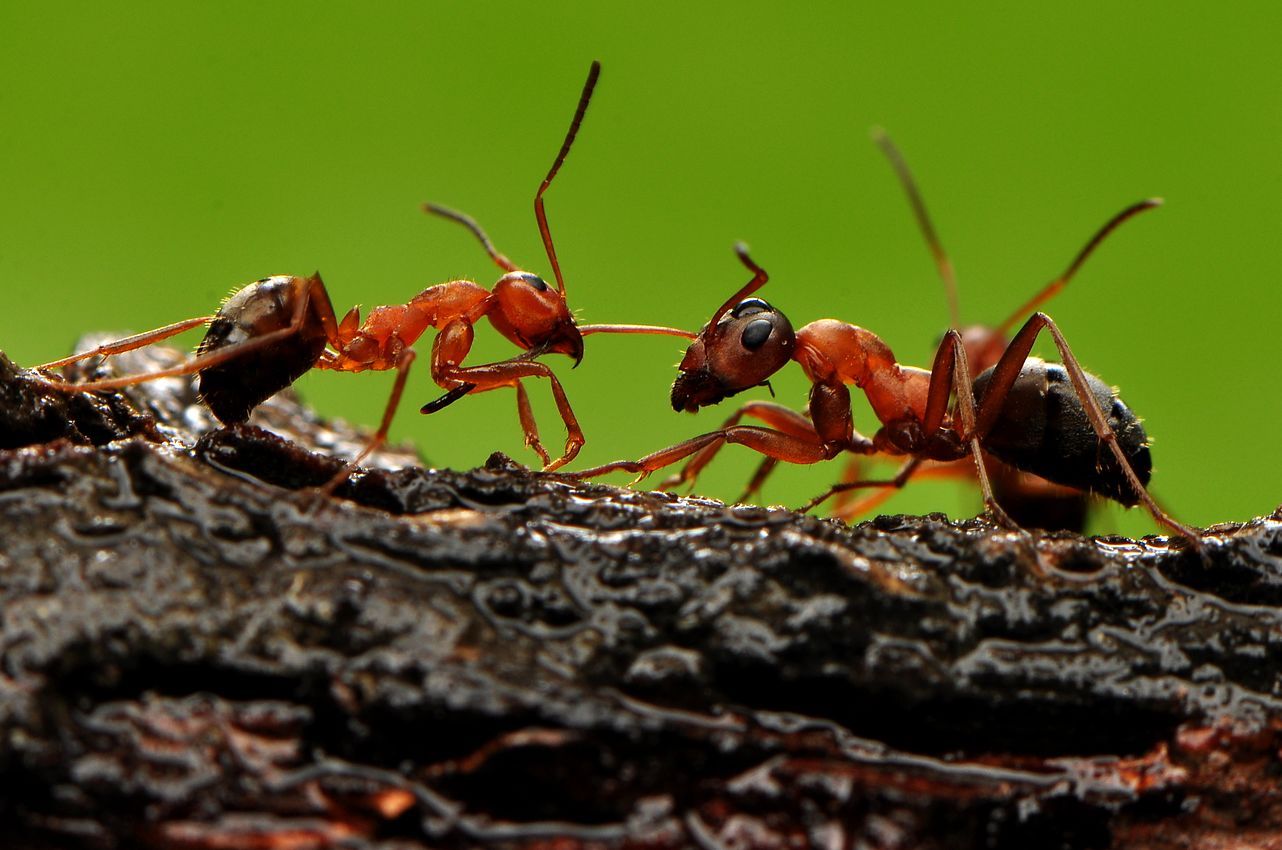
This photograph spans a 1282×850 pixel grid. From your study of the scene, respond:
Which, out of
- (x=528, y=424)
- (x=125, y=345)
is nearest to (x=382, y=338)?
(x=528, y=424)

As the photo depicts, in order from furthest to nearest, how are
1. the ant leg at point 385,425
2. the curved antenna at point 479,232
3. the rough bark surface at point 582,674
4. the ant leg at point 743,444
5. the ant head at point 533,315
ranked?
the curved antenna at point 479,232
the ant head at point 533,315
the ant leg at point 743,444
the ant leg at point 385,425
the rough bark surface at point 582,674

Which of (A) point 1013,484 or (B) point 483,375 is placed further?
(A) point 1013,484

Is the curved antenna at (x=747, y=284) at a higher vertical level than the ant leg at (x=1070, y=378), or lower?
higher

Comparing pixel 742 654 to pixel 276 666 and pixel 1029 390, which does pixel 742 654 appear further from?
pixel 1029 390

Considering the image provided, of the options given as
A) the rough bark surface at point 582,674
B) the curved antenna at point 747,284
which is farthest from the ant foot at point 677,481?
the rough bark surface at point 582,674

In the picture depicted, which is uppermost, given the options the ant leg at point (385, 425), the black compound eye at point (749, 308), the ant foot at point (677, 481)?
the black compound eye at point (749, 308)

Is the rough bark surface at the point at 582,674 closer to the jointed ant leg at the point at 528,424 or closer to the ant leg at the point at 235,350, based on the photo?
the ant leg at the point at 235,350

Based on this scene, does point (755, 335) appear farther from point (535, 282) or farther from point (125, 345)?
point (125, 345)
